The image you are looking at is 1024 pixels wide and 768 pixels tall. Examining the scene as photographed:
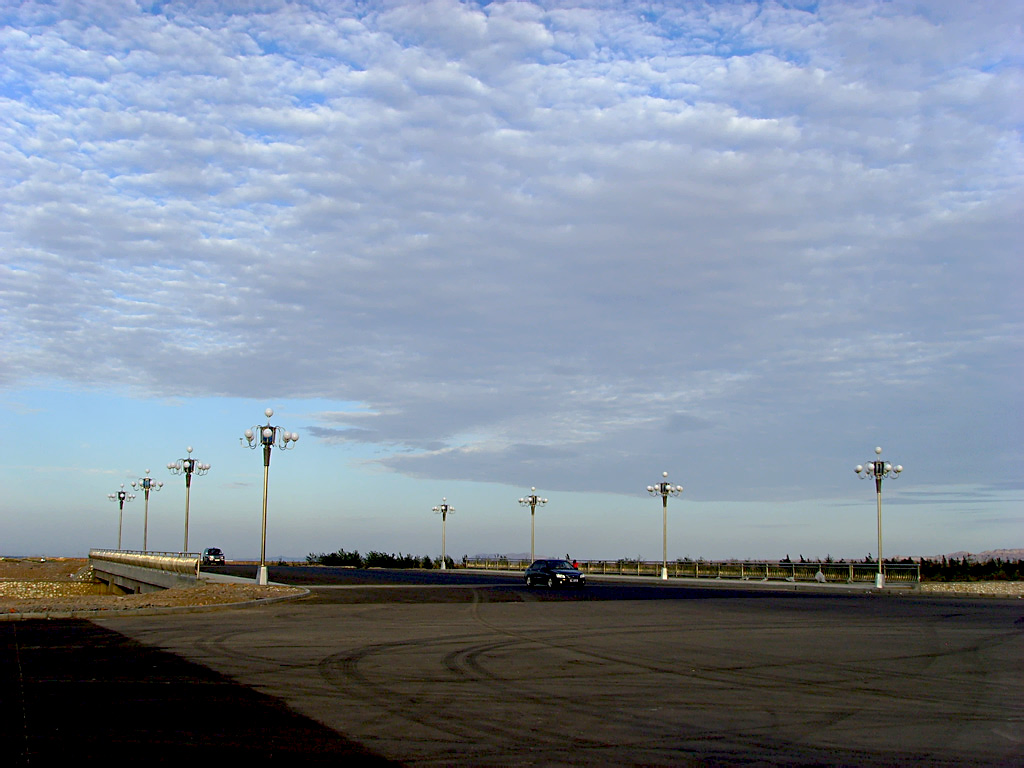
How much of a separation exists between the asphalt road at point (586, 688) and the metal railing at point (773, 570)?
28.4m

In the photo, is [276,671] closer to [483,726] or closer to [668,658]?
[483,726]

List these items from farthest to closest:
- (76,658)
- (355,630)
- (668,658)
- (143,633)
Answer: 1. (355,630)
2. (143,633)
3. (668,658)
4. (76,658)

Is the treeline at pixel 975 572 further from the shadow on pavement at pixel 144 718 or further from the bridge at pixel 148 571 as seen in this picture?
the shadow on pavement at pixel 144 718

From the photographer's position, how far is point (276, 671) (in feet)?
41.6

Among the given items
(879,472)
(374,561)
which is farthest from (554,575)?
(374,561)

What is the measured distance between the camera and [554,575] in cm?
4506

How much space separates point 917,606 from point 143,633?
24411 millimetres

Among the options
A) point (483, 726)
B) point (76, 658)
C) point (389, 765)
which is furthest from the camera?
point (76, 658)

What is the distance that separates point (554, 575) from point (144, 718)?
3703 centimetres

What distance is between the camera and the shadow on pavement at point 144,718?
25.1 feet

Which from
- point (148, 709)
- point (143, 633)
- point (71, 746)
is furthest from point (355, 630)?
point (71, 746)

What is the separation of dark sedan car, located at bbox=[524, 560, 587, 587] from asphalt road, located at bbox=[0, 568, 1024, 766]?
22202mm

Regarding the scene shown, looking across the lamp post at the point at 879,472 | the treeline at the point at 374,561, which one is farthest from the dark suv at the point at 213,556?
the lamp post at the point at 879,472

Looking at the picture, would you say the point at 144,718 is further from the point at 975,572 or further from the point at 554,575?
the point at 975,572
